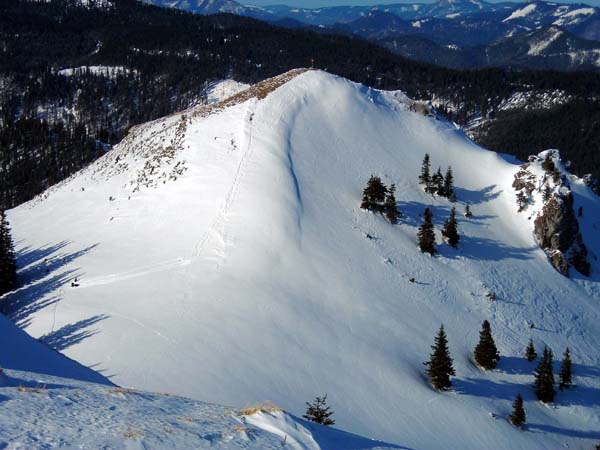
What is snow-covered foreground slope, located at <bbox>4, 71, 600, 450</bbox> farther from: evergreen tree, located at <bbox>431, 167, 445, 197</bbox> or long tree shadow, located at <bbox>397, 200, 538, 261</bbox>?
evergreen tree, located at <bbox>431, 167, 445, 197</bbox>

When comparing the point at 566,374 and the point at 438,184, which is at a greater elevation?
the point at 438,184

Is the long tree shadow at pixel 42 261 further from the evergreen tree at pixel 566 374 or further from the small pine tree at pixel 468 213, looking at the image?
the evergreen tree at pixel 566 374

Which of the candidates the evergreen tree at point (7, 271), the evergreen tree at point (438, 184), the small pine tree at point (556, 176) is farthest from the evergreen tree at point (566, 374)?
the evergreen tree at point (7, 271)

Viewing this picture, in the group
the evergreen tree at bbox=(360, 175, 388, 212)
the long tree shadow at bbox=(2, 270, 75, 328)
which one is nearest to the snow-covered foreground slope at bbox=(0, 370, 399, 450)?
the long tree shadow at bbox=(2, 270, 75, 328)

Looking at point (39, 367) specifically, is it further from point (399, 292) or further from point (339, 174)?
point (339, 174)

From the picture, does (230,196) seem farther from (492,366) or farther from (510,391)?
(510,391)

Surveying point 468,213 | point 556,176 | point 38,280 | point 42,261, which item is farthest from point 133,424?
point 556,176
